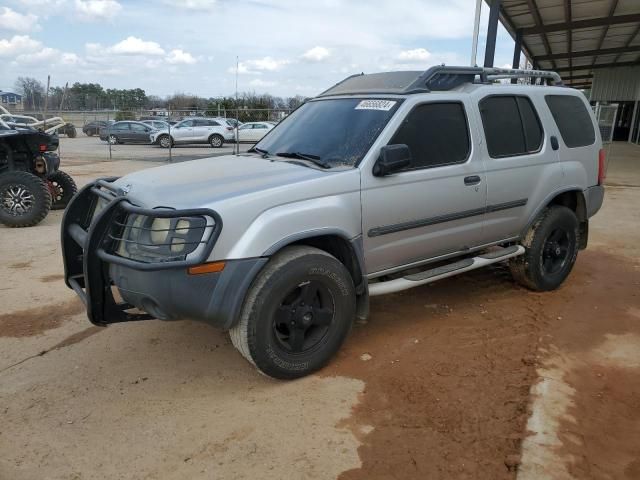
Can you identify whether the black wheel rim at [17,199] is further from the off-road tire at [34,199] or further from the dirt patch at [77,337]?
the dirt patch at [77,337]

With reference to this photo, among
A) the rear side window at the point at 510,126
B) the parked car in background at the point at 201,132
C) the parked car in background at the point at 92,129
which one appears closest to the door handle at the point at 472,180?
the rear side window at the point at 510,126

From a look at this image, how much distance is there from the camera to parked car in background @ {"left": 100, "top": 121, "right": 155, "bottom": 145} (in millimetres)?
29812

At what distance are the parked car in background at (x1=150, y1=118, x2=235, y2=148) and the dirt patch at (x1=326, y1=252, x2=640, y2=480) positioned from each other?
76.1ft

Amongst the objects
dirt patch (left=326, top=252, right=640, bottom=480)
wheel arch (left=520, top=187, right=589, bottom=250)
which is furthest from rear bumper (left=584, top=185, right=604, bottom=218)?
dirt patch (left=326, top=252, right=640, bottom=480)

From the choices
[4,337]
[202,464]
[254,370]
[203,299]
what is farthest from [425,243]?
[4,337]

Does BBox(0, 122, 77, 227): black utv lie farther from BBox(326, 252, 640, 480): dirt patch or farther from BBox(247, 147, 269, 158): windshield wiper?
BBox(326, 252, 640, 480): dirt patch

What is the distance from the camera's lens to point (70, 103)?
44.0 meters

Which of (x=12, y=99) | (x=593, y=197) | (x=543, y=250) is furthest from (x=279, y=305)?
(x=12, y=99)

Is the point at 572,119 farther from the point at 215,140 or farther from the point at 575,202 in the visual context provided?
the point at 215,140

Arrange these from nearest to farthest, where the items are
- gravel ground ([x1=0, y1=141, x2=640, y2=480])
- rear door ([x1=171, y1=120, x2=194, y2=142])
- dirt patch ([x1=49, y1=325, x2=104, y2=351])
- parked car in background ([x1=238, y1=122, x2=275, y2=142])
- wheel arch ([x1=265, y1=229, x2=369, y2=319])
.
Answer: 1. gravel ground ([x1=0, y1=141, x2=640, y2=480])
2. wheel arch ([x1=265, y1=229, x2=369, y2=319])
3. dirt patch ([x1=49, y1=325, x2=104, y2=351])
4. rear door ([x1=171, y1=120, x2=194, y2=142])
5. parked car in background ([x1=238, y1=122, x2=275, y2=142])

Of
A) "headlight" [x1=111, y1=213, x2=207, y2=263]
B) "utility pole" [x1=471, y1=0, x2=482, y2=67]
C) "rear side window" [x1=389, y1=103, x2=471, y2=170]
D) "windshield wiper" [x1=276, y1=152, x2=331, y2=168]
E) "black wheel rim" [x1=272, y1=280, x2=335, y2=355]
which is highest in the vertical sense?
"utility pole" [x1=471, y1=0, x2=482, y2=67]

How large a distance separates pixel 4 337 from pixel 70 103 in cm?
4511

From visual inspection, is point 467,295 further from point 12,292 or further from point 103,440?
point 12,292

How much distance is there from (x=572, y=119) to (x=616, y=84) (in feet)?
117
